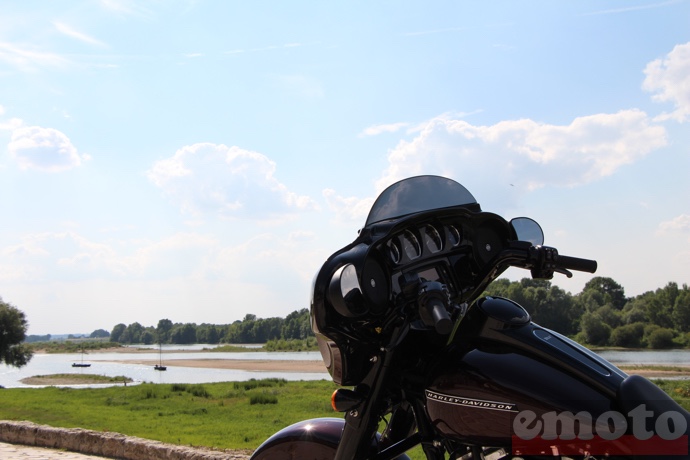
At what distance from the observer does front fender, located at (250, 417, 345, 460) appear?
244 cm

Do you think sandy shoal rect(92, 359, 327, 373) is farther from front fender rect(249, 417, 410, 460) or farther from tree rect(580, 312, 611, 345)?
front fender rect(249, 417, 410, 460)

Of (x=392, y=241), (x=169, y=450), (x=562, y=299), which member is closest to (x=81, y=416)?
(x=169, y=450)

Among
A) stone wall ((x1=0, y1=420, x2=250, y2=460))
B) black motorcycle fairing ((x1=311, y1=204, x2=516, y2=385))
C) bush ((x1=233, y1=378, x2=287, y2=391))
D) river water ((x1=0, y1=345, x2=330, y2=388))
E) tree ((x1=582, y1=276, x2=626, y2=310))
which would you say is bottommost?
river water ((x1=0, y1=345, x2=330, y2=388))

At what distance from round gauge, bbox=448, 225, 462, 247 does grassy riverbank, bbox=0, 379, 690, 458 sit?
21.5 feet

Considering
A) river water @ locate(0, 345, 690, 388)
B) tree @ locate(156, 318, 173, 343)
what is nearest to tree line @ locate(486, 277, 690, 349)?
river water @ locate(0, 345, 690, 388)

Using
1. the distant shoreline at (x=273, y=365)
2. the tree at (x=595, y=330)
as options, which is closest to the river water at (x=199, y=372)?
the tree at (x=595, y=330)

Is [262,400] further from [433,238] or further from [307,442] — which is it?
[433,238]

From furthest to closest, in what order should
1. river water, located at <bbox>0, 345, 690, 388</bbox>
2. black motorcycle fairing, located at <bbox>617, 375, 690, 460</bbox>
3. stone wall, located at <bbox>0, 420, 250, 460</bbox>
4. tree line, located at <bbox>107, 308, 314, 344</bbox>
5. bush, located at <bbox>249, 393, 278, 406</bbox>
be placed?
tree line, located at <bbox>107, 308, 314, 344</bbox> → river water, located at <bbox>0, 345, 690, 388</bbox> → bush, located at <bbox>249, 393, 278, 406</bbox> → stone wall, located at <bbox>0, 420, 250, 460</bbox> → black motorcycle fairing, located at <bbox>617, 375, 690, 460</bbox>

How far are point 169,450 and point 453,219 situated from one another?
5562 mm

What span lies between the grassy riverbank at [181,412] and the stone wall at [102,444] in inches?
38.8

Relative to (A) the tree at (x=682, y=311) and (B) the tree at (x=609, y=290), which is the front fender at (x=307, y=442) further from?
(A) the tree at (x=682, y=311)

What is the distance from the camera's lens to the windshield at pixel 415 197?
2156 mm

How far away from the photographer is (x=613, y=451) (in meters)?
1.54

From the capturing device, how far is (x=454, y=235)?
86.1 inches
